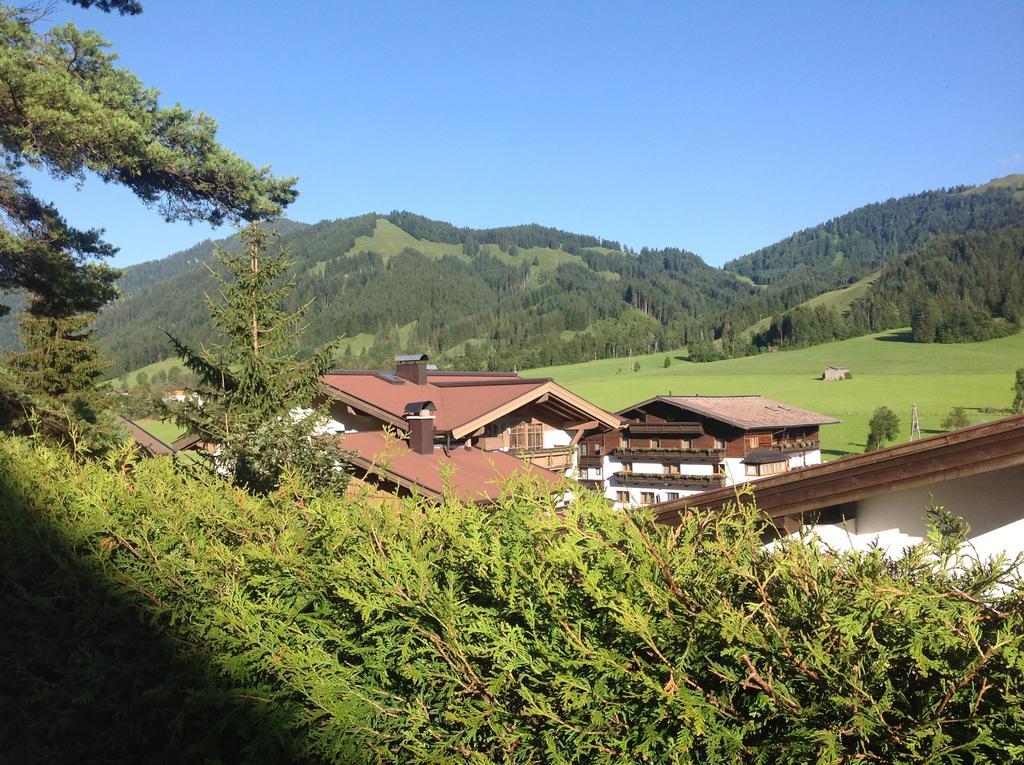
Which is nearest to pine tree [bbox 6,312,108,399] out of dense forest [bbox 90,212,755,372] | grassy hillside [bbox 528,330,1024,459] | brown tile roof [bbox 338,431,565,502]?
brown tile roof [bbox 338,431,565,502]

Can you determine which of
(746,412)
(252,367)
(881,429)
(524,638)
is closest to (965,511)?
(524,638)

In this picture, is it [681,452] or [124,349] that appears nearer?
[681,452]

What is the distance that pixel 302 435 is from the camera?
10.3m

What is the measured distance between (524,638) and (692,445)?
41.4m

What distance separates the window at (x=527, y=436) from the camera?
22750 mm

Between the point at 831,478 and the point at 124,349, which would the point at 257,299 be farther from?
the point at 124,349

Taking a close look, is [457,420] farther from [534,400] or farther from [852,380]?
[852,380]

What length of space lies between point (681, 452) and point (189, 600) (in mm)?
40457

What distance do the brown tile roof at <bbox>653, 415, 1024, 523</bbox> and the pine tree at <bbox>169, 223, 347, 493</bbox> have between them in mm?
7002

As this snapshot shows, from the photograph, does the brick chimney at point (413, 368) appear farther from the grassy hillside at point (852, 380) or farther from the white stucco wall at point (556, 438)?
the grassy hillside at point (852, 380)

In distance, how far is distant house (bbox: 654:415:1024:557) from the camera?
388cm

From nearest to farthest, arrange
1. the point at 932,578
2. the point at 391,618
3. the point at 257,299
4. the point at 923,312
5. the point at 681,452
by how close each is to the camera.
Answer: the point at 932,578, the point at 391,618, the point at 257,299, the point at 681,452, the point at 923,312

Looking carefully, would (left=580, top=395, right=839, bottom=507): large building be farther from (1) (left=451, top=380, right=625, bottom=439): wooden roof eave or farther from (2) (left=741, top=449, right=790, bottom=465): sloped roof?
(1) (left=451, top=380, right=625, bottom=439): wooden roof eave

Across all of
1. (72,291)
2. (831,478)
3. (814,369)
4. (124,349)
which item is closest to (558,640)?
(831,478)
